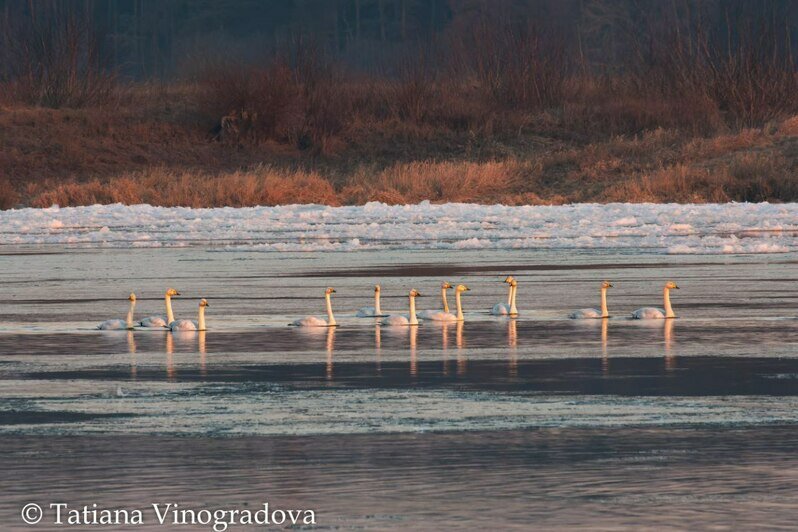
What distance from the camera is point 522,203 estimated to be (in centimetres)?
4422

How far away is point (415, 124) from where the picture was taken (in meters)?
59.7

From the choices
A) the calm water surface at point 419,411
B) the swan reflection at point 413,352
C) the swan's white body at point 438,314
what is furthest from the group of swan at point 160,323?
the swan's white body at point 438,314

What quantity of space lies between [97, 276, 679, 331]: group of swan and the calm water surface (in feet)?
0.65

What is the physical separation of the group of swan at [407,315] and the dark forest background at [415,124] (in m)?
26.7

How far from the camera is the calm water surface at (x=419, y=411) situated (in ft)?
26.6

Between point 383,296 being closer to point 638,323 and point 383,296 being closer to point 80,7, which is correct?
point 638,323

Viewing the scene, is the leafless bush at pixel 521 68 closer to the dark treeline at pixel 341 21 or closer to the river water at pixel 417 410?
the dark treeline at pixel 341 21

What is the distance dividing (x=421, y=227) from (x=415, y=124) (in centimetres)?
2447

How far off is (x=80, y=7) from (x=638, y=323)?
8580 cm

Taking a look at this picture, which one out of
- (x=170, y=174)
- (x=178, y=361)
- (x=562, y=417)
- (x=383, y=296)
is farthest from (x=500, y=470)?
(x=170, y=174)

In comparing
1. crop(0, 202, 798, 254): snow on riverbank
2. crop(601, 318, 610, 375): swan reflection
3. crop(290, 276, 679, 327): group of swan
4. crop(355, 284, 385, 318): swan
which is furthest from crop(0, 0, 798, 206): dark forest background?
crop(601, 318, 610, 375): swan reflection

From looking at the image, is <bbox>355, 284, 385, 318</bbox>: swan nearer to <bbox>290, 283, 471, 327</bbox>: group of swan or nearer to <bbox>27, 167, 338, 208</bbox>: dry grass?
<bbox>290, 283, 471, 327</bbox>: group of swan

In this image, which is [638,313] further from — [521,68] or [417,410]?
[521,68]

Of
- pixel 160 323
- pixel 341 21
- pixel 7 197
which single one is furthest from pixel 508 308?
pixel 341 21
